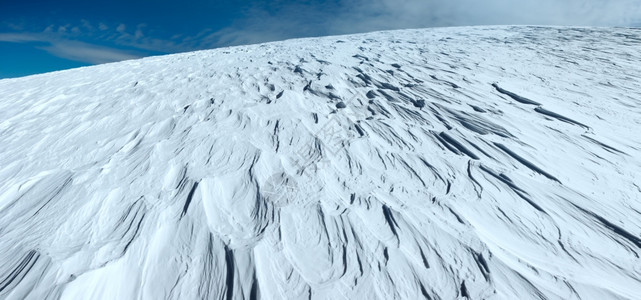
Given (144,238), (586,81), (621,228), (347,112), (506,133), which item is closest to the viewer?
(621,228)

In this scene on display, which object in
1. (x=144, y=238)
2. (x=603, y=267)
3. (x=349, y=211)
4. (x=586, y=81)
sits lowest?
(x=144, y=238)

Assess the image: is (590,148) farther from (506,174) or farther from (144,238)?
(144,238)

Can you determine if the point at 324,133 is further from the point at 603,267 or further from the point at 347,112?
the point at 603,267

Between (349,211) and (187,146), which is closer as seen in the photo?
(349,211)

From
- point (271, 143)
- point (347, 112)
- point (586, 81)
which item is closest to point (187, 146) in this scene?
point (271, 143)

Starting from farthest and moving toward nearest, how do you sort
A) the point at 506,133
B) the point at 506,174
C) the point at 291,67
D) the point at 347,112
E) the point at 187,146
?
the point at 291,67, the point at 347,112, the point at 187,146, the point at 506,133, the point at 506,174

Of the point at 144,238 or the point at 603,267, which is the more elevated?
the point at 603,267

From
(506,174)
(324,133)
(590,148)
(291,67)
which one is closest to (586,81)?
(590,148)
